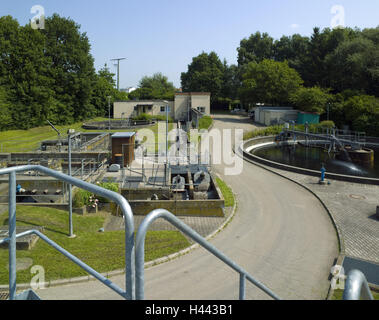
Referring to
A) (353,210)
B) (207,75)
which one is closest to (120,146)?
(353,210)

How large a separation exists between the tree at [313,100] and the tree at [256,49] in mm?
28347

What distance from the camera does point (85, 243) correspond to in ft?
32.2

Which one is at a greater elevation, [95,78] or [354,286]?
[95,78]

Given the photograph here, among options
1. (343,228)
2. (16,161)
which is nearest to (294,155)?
(343,228)

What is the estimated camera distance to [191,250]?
34.4ft

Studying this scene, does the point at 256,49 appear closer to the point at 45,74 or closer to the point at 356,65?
the point at 356,65

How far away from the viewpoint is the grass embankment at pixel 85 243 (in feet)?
25.8

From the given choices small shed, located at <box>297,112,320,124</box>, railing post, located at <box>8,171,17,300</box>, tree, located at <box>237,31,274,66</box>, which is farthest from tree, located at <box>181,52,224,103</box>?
railing post, located at <box>8,171,17,300</box>

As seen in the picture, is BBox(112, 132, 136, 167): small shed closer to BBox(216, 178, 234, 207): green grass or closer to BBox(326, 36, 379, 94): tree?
BBox(216, 178, 234, 207): green grass

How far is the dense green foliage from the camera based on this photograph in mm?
44000

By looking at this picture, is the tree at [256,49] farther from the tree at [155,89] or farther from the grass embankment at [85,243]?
the grass embankment at [85,243]

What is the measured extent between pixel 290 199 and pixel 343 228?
3.77 meters

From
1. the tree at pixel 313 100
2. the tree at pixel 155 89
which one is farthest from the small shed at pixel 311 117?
the tree at pixel 155 89

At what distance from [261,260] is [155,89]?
77126 millimetres
